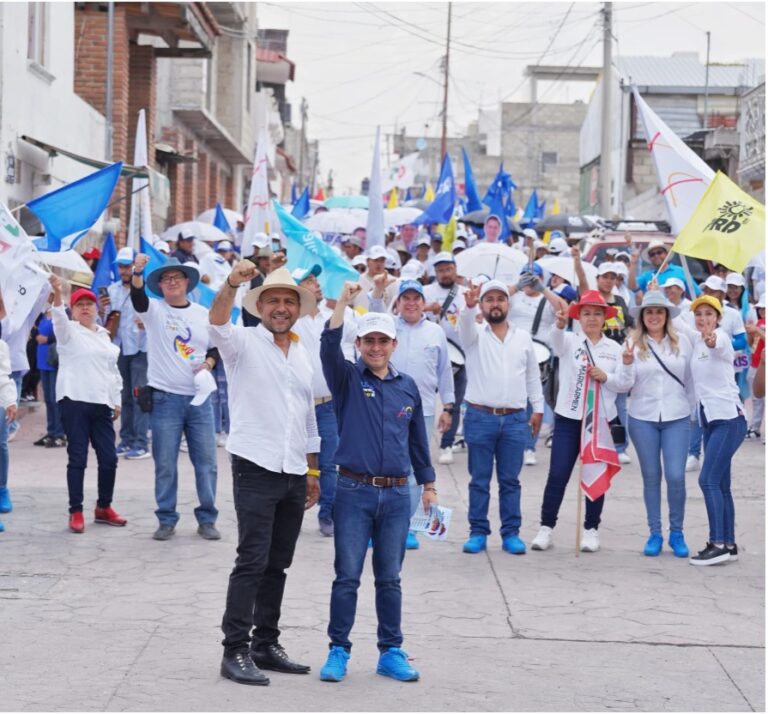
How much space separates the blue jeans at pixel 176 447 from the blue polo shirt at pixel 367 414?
3109mm

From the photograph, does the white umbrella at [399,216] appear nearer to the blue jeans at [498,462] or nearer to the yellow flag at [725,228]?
the yellow flag at [725,228]

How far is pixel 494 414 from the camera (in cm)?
964

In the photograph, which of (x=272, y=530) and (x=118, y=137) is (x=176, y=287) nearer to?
(x=272, y=530)

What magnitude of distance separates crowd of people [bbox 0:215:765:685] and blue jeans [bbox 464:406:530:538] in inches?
0.6

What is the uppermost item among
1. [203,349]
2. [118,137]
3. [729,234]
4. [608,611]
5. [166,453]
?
[118,137]

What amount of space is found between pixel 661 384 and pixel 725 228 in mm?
1661

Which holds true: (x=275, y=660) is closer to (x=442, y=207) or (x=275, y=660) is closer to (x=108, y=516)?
(x=108, y=516)

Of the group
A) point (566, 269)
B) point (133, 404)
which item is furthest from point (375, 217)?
point (133, 404)

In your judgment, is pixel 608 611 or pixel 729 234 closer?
pixel 608 611

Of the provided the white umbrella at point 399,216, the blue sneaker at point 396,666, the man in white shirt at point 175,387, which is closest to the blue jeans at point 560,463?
the man in white shirt at point 175,387

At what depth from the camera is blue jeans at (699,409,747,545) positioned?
947 cm

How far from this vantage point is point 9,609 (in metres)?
7.46

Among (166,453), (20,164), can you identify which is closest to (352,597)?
(166,453)

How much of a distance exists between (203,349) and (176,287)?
1.59 feet
